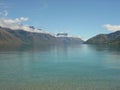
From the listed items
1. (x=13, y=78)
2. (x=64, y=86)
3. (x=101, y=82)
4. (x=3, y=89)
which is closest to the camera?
(x=3, y=89)

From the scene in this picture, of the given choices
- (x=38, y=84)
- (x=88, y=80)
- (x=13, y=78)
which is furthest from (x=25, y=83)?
(x=88, y=80)

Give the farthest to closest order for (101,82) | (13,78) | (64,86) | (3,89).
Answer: (13,78), (101,82), (64,86), (3,89)

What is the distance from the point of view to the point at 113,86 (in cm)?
4716

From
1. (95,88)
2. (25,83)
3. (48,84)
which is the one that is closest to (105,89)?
(95,88)

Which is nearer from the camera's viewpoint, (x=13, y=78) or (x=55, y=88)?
(x=55, y=88)

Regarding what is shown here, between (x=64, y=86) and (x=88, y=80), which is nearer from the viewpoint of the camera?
(x=64, y=86)

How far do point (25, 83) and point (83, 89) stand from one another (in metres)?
12.9

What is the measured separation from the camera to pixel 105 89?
4469 cm

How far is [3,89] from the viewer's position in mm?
43844

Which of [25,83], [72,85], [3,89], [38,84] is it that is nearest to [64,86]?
[72,85]

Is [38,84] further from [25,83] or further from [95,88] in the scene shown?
[95,88]

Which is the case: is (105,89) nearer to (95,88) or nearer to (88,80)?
(95,88)

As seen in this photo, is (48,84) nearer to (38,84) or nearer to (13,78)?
(38,84)

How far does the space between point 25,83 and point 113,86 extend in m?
18.4
